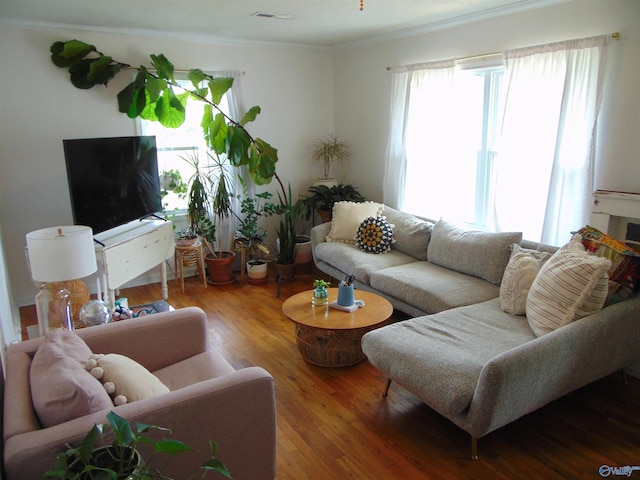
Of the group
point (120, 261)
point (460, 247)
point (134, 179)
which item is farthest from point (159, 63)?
point (460, 247)

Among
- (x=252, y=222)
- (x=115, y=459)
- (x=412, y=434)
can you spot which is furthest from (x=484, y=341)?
(x=252, y=222)

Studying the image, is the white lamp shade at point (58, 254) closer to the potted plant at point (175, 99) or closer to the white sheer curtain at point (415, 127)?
the potted plant at point (175, 99)

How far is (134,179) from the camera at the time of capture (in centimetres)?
418

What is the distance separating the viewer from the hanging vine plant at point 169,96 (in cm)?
406

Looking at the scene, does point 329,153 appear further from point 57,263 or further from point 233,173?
point 57,263

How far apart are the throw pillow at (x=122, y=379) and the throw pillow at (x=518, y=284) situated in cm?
209

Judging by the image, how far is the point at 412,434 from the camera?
248 cm

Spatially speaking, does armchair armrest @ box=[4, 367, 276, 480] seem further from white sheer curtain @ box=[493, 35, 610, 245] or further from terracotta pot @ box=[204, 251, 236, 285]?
terracotta pot @ box=[204, 251, 236, 285]

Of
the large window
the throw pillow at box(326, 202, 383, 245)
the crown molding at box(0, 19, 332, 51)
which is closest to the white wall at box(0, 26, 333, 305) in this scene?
the crown molding at box(0, 19, 332, 51)

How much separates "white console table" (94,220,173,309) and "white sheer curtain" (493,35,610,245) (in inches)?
113

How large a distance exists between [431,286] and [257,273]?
6.79 feet

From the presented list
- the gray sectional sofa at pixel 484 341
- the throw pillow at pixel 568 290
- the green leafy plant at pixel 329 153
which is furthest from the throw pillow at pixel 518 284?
the green leafy plant at pixel 329 153

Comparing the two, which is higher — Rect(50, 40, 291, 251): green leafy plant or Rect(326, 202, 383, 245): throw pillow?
Rect(50, 40, 291, 251): green leafy plant

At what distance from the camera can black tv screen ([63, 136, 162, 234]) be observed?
3717 mm
